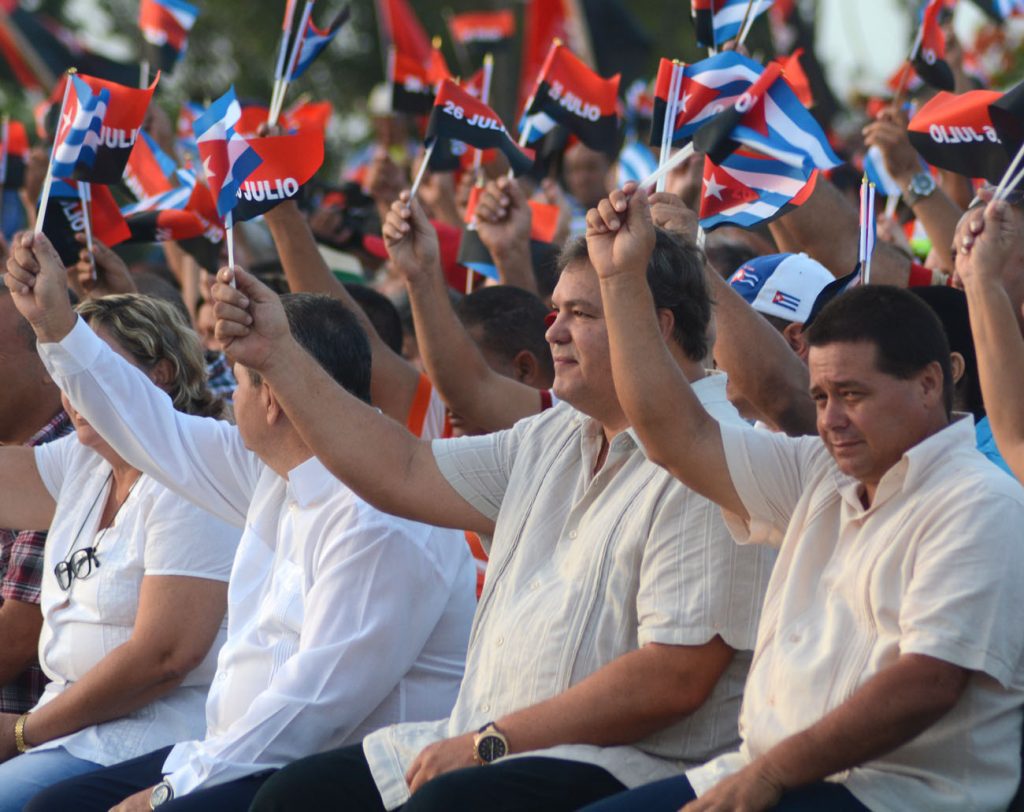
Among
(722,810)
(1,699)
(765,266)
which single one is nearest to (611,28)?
(765,266)

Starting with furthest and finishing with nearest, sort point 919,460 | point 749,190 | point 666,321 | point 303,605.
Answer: point 749,190 → point 303,605 → point 666,321 → point 919,460

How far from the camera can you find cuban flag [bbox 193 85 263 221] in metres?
4.64

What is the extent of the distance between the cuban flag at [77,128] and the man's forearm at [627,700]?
2.59 m

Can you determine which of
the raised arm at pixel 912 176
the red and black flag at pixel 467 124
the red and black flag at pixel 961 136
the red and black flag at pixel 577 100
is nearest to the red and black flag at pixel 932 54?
the raised arm at pixel 912 176

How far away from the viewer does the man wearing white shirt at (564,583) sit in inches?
145

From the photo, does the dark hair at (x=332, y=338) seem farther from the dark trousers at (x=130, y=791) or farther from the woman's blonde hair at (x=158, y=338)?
the dark trousers at (x=130, y=791)

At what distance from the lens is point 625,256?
3.56m

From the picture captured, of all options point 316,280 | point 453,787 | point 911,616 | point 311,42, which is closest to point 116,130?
point 316,280

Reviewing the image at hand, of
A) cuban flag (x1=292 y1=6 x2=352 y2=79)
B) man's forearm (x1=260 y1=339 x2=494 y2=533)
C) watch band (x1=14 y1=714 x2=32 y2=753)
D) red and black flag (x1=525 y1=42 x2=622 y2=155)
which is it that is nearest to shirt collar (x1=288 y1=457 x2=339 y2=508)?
man's forearm (x1=260 y1=339 x2=494 y2=533)

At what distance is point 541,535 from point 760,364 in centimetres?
91

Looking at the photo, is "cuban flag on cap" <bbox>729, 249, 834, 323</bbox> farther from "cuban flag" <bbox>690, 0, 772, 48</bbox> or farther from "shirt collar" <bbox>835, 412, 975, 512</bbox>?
"shirt collar" <bbox>835, 412, 975, 512</bbox>

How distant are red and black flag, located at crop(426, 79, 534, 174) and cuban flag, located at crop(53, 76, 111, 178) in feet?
3.83

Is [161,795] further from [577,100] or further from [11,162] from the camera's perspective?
[11,162]

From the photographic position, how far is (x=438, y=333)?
5.13 m
